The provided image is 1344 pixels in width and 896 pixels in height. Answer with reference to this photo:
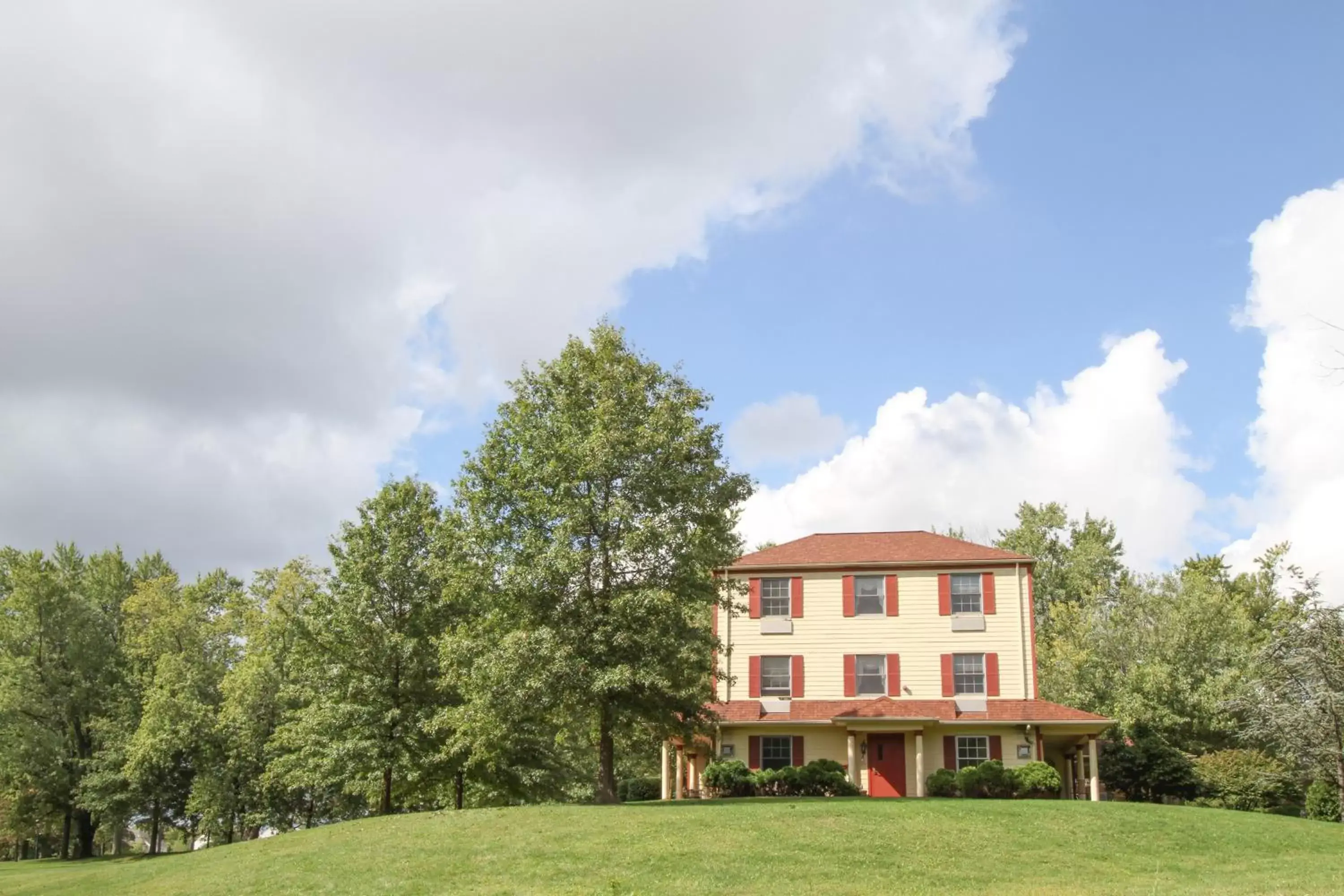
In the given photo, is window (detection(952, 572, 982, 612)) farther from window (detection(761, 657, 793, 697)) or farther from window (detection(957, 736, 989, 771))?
window (detection(761, 657, 793, 697))

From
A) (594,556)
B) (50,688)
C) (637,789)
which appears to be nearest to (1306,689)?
(594,556)

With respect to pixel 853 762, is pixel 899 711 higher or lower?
higher

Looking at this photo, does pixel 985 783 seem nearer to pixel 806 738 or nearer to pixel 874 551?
pixel 806 738

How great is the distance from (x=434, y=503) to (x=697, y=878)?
817 inches

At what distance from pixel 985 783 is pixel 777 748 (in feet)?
23.3

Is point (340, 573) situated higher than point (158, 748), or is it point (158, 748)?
point (340, 573)

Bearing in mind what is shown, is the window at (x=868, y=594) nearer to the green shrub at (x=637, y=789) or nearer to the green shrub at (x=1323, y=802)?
the green shrub at (x=1323, y=802)

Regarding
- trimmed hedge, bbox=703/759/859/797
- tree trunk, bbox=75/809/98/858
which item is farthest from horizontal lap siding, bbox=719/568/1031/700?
tree trunk, bbox=75/809/98/858

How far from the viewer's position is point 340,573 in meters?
34.8

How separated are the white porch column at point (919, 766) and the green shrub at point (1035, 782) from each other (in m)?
2.84

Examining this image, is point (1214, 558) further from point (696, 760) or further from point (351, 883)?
point (351, 883)

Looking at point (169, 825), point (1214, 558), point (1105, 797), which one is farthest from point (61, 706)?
point (1214, 558)

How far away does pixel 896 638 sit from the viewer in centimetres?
3666

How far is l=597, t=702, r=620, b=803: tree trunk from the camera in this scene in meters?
27.7
